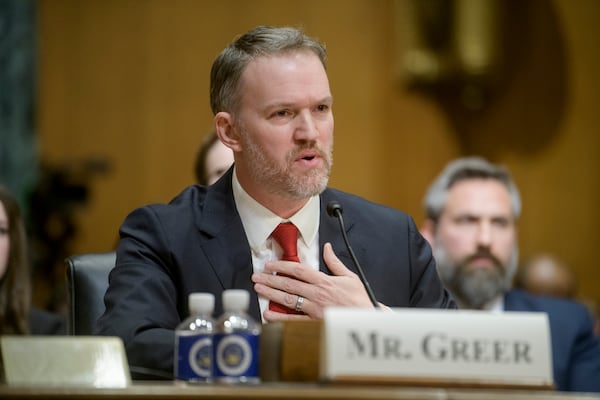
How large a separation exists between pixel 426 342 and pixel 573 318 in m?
2.78

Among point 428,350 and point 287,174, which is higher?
point 287,174

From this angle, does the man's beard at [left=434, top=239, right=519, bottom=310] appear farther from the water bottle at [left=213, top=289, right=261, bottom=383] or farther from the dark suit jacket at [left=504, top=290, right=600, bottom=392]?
the water bottle at [left=213, top=289, right=261, bottom=383]

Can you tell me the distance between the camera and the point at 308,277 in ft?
8.41

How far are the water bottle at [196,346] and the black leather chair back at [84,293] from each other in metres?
1.01

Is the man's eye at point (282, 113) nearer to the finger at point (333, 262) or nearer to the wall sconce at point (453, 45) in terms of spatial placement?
the finger at point (333, 262)

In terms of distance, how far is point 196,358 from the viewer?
1976mm

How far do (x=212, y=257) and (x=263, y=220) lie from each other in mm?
177

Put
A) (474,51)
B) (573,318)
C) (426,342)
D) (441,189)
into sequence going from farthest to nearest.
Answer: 1. (474,51)
2. (441,189)
3. (573,318)
4. (426,342)

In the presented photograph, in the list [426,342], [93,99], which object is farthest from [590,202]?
[426,342]

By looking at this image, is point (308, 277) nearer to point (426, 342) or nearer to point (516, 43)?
point (426, 342)

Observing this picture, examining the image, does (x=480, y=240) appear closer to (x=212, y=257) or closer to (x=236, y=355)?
(x=212, y=257)

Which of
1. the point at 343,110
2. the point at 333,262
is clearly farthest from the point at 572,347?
the point at 343,110

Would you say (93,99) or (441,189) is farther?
(93,99)

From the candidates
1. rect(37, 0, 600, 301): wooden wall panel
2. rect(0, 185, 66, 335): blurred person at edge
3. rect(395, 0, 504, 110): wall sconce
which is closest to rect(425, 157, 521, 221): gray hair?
rect(0, 185, 66, 335): blurred person at edge
